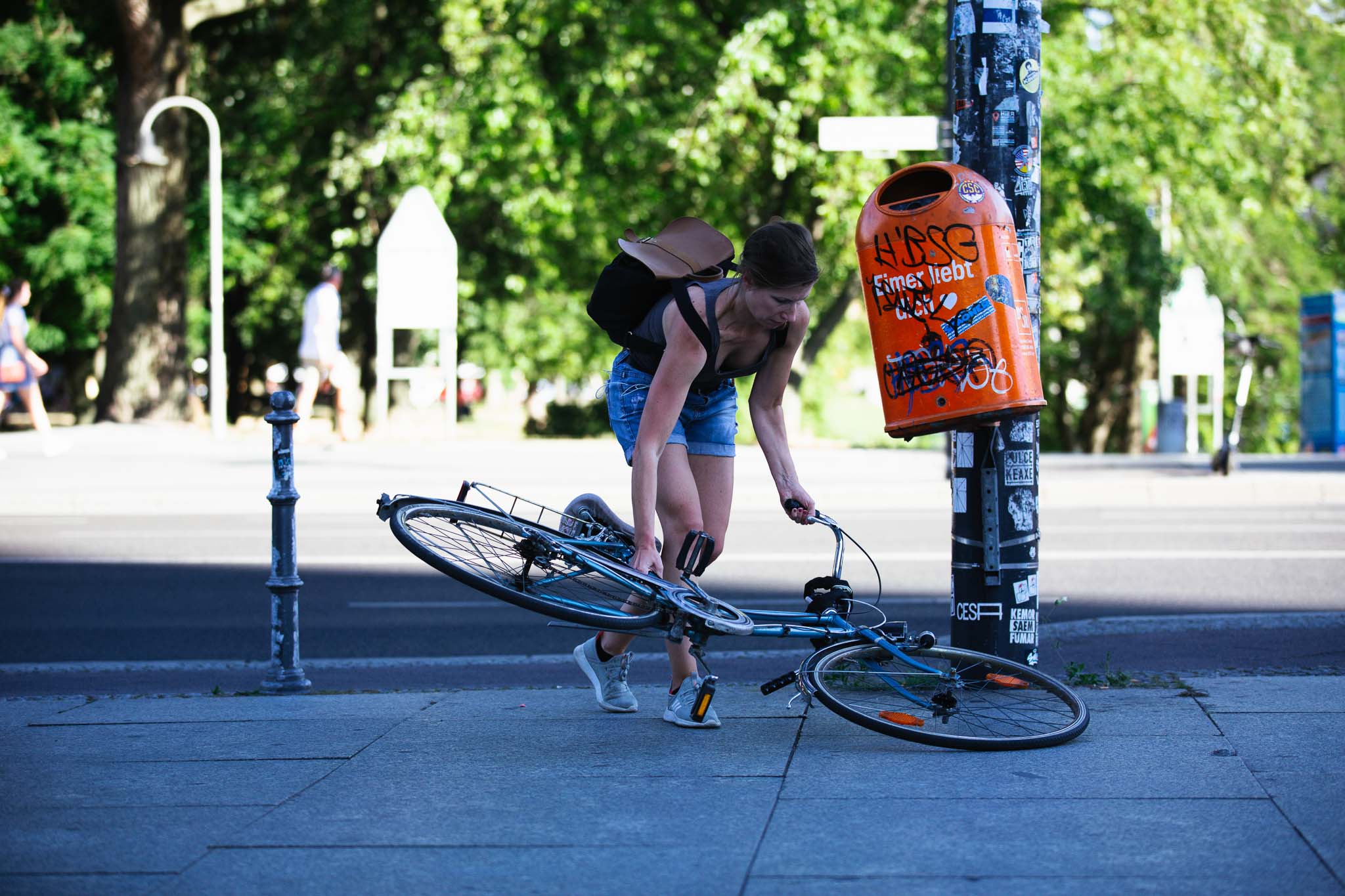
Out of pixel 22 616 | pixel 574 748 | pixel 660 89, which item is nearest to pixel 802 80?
pixel 660 89

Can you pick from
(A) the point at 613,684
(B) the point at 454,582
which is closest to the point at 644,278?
(A) the point at 613,684

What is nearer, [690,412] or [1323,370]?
[690,412]

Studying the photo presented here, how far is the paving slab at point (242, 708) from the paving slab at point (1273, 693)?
9.19 ft

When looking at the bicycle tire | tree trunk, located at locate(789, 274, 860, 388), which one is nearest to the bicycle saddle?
the bicycle tire

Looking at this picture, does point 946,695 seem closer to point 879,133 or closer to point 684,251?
point 684,251

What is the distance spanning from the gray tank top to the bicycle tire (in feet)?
2.99

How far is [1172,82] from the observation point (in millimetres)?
20703

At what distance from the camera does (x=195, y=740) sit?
4816mm

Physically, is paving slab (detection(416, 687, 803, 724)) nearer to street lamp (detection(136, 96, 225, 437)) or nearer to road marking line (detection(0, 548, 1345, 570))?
road marking line (detection(0, 548, 1345, 570))

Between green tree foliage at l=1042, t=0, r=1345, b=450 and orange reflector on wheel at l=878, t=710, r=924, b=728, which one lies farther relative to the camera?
green tree foliage at l=1042, t=0, r=1345, b=450

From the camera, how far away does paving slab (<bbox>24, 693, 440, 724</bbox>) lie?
17.0 ft

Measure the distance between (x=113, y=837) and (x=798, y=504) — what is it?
2227 millimetres

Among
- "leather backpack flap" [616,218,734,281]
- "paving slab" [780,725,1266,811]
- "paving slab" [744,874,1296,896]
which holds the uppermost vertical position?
"leather backpack flap" [616,218,734,281]

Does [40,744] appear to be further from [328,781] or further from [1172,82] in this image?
[1172,82]
